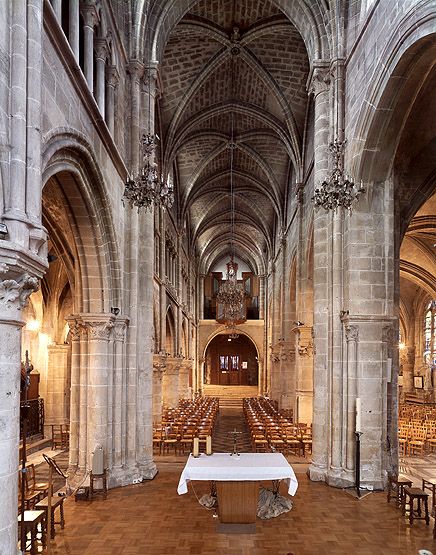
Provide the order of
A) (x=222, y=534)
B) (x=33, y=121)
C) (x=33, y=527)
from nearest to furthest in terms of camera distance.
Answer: (x=33, y=121)
(x=33, y=527)
(x=222, y=534)

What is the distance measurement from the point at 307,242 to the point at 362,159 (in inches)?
371

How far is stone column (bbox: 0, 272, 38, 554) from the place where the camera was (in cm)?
611

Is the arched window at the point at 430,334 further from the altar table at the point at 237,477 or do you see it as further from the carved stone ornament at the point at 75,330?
the altar table at the point at 237,477

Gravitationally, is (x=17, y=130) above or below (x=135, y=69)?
below

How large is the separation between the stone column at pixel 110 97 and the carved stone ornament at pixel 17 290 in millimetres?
6883

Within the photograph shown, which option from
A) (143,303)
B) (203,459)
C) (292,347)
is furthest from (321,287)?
(292,347)

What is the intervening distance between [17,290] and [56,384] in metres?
17.0

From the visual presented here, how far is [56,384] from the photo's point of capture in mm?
22203

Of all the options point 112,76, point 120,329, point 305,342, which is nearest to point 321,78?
point 112,76

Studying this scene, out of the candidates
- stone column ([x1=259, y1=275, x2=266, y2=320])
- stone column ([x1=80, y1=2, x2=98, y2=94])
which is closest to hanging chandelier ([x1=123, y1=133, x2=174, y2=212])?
stone column ([x1=80, y1=2, x2=98, y2=94])

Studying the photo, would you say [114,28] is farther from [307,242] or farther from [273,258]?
[273,258]

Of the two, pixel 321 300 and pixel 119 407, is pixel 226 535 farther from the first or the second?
pixel 321 300

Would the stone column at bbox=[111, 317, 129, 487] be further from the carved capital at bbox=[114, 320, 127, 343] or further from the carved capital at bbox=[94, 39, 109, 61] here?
the carved capital at bbox=[94, 39, 109, 61]

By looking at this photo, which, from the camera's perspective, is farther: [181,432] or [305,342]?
[305,342]
